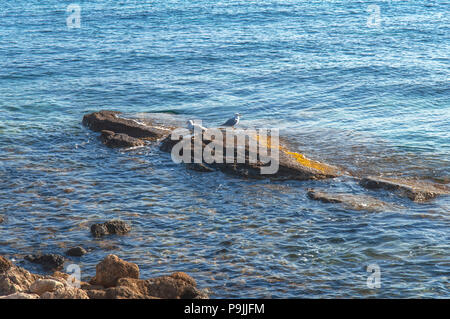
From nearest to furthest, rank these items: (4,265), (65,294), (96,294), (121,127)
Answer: (65,294) < (96,294) < (4,265) < (121,127)

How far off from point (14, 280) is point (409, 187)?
1032 cm

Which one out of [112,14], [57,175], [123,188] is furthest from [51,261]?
[112,14]

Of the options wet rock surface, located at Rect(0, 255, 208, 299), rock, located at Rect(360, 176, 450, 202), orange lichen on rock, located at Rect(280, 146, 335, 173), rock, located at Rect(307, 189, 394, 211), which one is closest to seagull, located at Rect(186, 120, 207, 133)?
orange lichen on rock, located at Rect(280, 146, 335, 173)

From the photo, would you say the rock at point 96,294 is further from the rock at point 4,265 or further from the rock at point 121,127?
the rock at point 121,127

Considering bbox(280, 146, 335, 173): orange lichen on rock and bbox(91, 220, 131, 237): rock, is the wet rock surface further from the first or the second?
bbox(280, 146, 335, 173): orange lichen on rock

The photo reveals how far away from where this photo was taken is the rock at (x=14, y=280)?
10.0 meters

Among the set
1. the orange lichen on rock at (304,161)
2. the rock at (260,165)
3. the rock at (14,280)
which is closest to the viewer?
the rock at (14,280)

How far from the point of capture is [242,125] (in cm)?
2259

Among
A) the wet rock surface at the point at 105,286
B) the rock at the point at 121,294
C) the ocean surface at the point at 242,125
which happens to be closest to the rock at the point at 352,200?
the ocean surface at the point at 242,125

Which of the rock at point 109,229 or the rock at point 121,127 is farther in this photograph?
the rock at point 121,127

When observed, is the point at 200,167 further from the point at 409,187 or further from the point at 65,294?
the point at 65,294

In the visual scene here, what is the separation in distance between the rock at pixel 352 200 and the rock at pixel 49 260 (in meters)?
6.71

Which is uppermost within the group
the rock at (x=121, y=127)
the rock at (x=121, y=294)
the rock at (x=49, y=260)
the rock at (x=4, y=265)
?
the rock at (x=121, y=127)

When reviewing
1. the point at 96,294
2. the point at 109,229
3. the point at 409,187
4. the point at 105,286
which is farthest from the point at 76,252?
the point at 409,187
